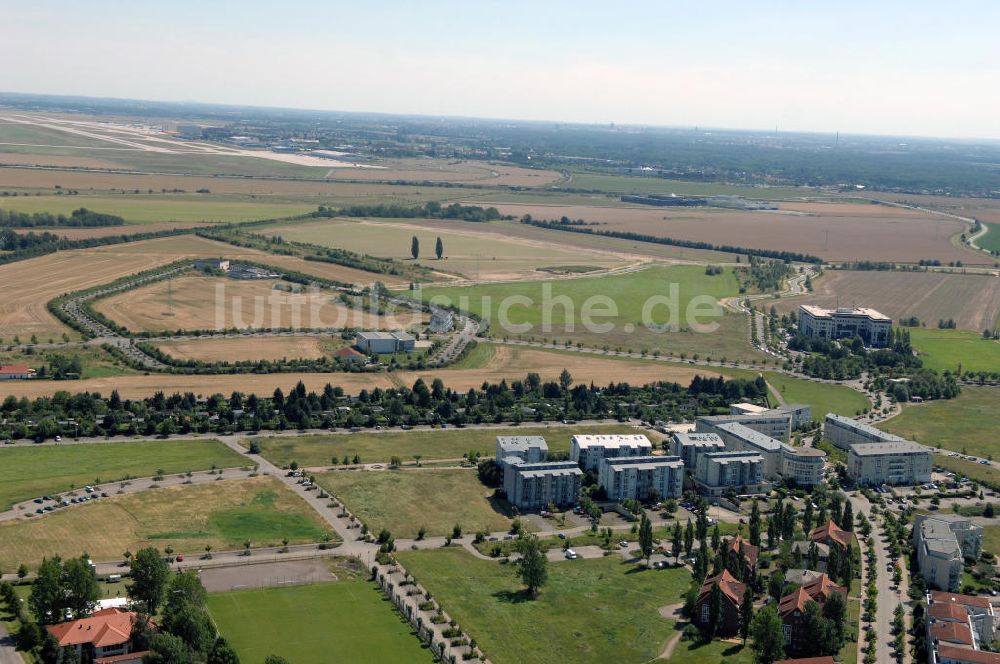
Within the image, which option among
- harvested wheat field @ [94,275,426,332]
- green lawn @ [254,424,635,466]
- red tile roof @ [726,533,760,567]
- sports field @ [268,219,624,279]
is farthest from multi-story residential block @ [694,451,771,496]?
sports field @ [268,219,624,279]

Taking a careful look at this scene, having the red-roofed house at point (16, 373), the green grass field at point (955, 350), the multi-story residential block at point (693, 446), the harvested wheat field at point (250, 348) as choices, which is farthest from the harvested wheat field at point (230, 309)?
the green grass field at point (955, 350)

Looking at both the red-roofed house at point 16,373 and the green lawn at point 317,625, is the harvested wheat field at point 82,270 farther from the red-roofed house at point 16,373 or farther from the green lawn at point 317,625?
the green lawn at point 317,625

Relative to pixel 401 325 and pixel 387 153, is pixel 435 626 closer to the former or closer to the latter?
pixel 401 325

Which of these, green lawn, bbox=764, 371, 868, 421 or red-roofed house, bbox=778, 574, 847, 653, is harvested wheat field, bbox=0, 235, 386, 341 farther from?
red-roofed house, bbox=778, 574, 847, 653

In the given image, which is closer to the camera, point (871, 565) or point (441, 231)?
point (871, 565)

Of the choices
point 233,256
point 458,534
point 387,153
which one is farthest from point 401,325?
point 387,153

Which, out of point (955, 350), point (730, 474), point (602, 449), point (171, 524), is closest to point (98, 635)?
point (171, 524)

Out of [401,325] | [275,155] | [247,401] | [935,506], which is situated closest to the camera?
[935,506]

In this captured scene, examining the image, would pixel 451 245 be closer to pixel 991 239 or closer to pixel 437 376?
pixel 437 376
